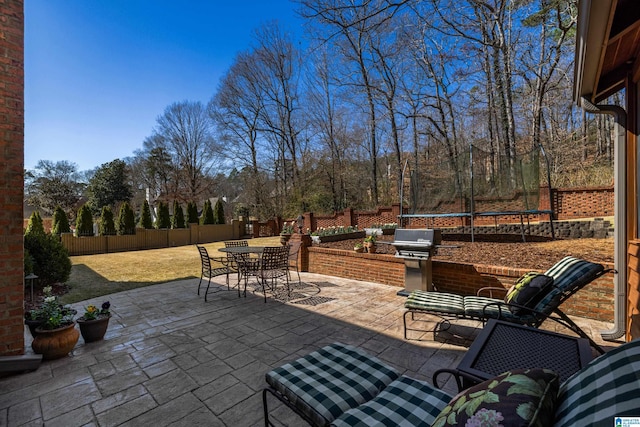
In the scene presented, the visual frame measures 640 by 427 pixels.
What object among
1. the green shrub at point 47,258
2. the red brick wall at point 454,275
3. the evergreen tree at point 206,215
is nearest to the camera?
the red brick wall at point 454,275

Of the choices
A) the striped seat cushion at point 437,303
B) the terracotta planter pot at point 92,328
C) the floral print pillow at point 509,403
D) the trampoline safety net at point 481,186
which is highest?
the trampoline safety net at point 481,186

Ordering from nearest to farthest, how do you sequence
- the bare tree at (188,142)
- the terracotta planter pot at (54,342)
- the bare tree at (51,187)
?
the terracotta planter pot at (54,342) → the bare tree at (51,187) → the bare tree at (188,142)

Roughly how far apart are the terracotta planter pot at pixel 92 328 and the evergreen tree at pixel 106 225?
12624 mm

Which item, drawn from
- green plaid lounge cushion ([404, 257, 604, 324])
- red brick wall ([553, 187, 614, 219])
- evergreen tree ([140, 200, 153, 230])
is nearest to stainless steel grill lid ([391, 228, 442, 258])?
green plaid lounge cushion ([404, 257, 604, 324])

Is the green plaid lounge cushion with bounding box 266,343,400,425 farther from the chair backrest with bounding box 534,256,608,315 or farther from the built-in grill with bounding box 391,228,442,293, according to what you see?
the built-in grill with bounding box 391,228,442,293

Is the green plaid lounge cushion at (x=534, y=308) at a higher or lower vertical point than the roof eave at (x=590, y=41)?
lower

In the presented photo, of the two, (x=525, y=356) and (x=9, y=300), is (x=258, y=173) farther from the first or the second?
(x=525, y=356)

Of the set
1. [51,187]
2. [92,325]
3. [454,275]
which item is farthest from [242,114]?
[454,275]

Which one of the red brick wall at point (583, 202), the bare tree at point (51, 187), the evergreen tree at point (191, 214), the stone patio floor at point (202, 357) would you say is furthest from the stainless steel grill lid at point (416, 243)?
the bare tree at point (51, 187)

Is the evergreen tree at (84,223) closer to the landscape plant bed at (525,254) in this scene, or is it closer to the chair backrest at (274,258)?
the chair backrest at (274,258)

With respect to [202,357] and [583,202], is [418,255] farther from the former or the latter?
[583,202]

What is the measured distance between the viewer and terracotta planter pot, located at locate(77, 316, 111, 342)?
3146 millimetres

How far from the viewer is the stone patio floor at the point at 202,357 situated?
6.63 feet

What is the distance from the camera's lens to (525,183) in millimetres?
7250
